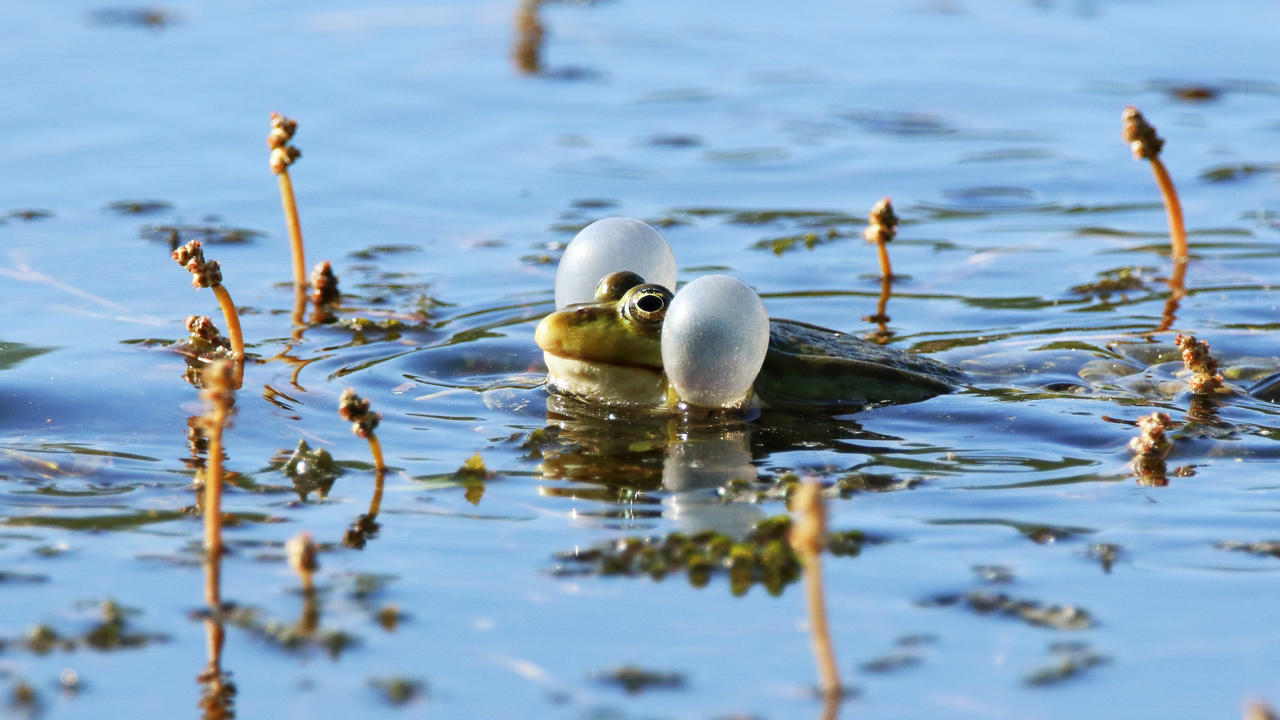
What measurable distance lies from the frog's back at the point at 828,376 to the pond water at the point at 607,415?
0.29 ft

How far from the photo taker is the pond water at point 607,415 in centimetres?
283

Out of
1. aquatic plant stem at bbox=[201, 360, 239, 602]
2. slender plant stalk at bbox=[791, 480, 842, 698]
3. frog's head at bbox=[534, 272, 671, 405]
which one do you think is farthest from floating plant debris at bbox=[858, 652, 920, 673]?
frog's head at bbox=[534, 272, 671, 405]

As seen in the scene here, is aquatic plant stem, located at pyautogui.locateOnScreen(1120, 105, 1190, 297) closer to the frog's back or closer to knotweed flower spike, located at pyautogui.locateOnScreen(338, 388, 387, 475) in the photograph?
the frog's back

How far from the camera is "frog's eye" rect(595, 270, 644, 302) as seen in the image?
4371 millimetres

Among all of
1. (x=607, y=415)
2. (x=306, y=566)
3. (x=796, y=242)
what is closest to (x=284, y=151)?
(x=607, y=415)

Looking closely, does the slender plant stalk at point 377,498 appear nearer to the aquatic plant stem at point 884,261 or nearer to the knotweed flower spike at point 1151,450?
the knotweed flower spike at point 1151,450

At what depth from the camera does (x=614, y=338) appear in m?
4.30

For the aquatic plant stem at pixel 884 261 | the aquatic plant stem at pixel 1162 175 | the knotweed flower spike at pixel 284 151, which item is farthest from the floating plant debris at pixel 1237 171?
the knotweed flower spike at pixel 284 151

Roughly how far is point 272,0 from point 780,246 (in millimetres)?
6598

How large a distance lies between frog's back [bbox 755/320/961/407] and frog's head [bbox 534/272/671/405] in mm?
353

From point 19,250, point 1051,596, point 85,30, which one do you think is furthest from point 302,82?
point 1051,596

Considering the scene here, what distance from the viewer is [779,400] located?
4586 millimetres

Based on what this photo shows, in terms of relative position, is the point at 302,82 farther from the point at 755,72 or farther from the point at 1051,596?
the point at 1051,596

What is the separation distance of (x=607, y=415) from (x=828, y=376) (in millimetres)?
675
